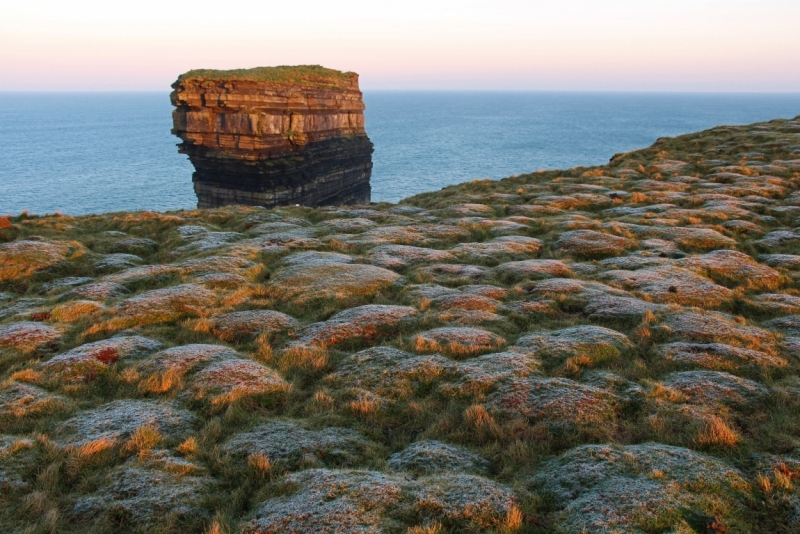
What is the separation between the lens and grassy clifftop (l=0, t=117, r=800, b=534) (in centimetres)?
662

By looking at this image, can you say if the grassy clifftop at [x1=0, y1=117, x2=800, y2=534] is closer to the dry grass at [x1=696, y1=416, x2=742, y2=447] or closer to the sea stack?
the dry grass at [x1=696, y1=416, x2=742, y2=447]

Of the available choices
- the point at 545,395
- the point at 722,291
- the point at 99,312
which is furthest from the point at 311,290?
the point at 722,291

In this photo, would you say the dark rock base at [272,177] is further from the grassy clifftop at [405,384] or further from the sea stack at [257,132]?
the grassy clifftop at [405,384]

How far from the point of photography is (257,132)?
53.9 metres

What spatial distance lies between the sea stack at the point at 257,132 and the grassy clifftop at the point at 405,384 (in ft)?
113

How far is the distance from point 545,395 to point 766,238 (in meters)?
17.1

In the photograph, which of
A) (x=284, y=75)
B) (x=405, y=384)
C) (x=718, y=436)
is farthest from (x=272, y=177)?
(x=718, y=436)

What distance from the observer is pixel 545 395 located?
930 cm

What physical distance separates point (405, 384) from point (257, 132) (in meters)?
A: 49.3

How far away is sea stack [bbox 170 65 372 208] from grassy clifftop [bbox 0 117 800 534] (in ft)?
113

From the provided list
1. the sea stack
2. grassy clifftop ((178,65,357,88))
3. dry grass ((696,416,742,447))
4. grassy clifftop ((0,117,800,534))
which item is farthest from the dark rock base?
dry grass ((696,416,742,447))

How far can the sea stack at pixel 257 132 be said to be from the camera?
A: 52875mm

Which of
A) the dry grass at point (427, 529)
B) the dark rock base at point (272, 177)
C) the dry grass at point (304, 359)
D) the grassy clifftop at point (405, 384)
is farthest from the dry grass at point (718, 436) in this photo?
the dark rock base at point (272, 177)

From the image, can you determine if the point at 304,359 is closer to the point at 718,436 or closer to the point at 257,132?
the point at 718,436
